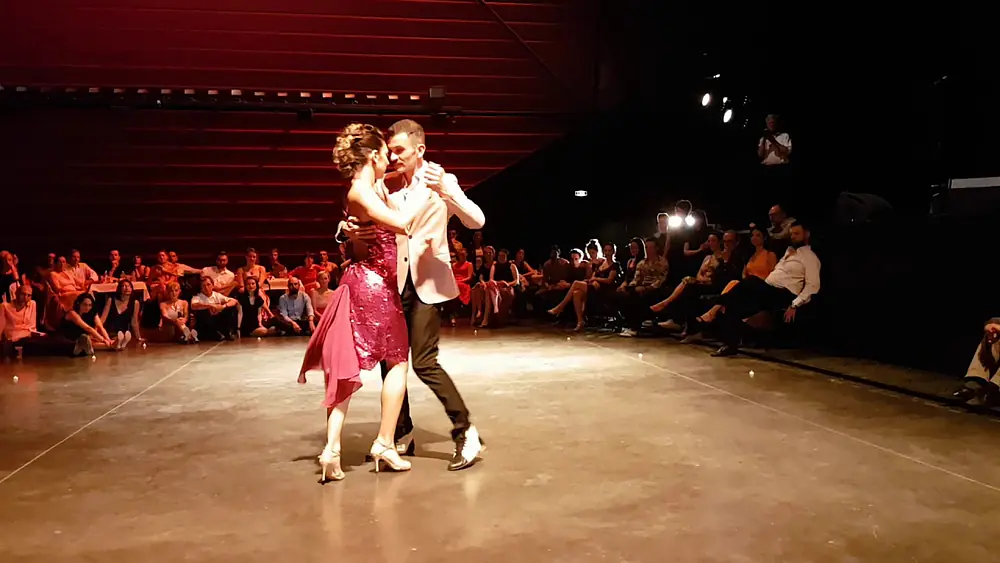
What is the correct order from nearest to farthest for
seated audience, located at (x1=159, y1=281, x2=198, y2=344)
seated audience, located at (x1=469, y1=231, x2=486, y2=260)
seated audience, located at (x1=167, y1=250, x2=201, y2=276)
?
seated audience, located at (x1=159, y1=281, x2=198, y2=344) < seated audience, located at (x1=167, y1=250, x2=201, y2=276) < seated audience, located at (x1=469, y1=231, x2=486, y2=260)

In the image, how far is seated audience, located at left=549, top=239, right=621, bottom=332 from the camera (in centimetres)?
893

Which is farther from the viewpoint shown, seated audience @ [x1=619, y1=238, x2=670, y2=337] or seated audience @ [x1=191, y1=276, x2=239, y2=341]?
seated audience @ [x1=191, y1=276, x2=239, y2=341]

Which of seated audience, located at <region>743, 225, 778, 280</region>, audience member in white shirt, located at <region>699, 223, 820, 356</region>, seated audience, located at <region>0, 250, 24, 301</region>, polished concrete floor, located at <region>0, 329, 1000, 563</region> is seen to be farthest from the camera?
seated audience, located at <region>0, 250, 24, 301</region>

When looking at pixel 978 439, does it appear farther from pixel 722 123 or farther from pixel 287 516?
pixel 722 123

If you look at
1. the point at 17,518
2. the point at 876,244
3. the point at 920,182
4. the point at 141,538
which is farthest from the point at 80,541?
the point at 920,182

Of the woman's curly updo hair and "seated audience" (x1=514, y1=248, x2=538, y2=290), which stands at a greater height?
the woman's curly updo hair

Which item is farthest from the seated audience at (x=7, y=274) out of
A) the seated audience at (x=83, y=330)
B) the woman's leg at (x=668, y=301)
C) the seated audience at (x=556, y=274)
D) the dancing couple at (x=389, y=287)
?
the woman's leg at (x=668, y=301)

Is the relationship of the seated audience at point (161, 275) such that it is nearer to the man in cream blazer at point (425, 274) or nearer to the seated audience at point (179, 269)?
the seated audience at point (179, 269)

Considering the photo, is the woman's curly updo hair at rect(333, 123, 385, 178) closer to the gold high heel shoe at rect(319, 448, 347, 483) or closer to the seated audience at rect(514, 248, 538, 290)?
the gold high heel shoe at rect(319, 448, 347, 483)

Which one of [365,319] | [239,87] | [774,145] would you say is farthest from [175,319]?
[774,145]

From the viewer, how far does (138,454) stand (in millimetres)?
3389

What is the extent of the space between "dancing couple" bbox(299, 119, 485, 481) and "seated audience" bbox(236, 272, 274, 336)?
602cm

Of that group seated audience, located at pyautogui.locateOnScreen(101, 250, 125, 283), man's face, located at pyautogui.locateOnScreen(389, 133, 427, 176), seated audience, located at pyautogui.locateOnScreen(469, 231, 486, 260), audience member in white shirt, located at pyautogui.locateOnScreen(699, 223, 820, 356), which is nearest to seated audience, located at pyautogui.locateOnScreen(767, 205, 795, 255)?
audience member in white shirt, located at pyautogui.locateOnScreen(699, 223, 820, 356)

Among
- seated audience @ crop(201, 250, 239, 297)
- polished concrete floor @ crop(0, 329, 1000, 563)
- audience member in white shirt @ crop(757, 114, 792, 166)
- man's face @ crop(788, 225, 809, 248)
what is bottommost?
polished concrete floor @ crop(0, 329, 1000, 563)
